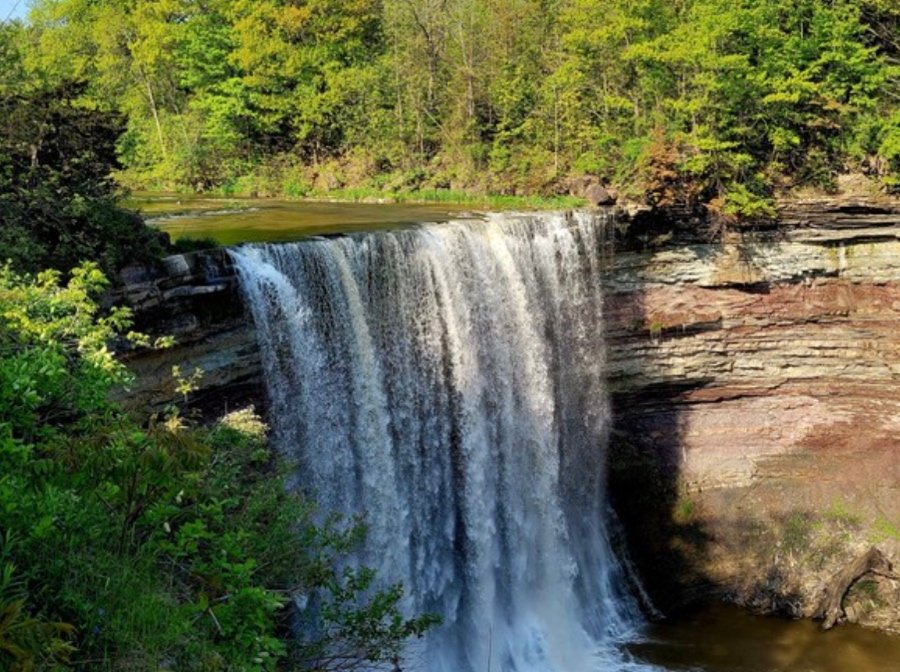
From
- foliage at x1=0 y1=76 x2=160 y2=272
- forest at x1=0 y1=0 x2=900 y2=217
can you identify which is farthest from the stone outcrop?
forest at x1=0 y1=0 x2=900 y2=217

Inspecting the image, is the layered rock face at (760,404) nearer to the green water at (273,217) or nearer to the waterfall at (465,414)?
the waterfall at (465,414)

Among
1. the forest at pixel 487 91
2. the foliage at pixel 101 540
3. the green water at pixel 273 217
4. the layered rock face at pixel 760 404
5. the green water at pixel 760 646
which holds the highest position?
the forest at pixel 487 91

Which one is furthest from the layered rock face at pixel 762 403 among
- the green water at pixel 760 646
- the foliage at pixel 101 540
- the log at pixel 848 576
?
the foliage at pixel 101 540

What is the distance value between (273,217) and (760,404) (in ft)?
39.9

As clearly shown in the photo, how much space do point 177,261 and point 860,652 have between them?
14.1m

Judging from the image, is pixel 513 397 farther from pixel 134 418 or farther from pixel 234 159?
pixel 234 159

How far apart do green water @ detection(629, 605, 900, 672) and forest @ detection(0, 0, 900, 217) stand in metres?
8.50

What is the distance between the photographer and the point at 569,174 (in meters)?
21.0

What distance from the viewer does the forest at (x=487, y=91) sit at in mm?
16875

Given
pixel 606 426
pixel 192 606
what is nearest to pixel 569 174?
pixel 606 426

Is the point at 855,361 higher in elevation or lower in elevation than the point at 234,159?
lower

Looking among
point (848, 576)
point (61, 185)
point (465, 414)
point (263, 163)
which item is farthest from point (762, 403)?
point (263, 163)

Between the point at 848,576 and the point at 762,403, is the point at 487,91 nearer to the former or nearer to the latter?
the point at 762,403

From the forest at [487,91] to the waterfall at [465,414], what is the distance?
3304 mm
